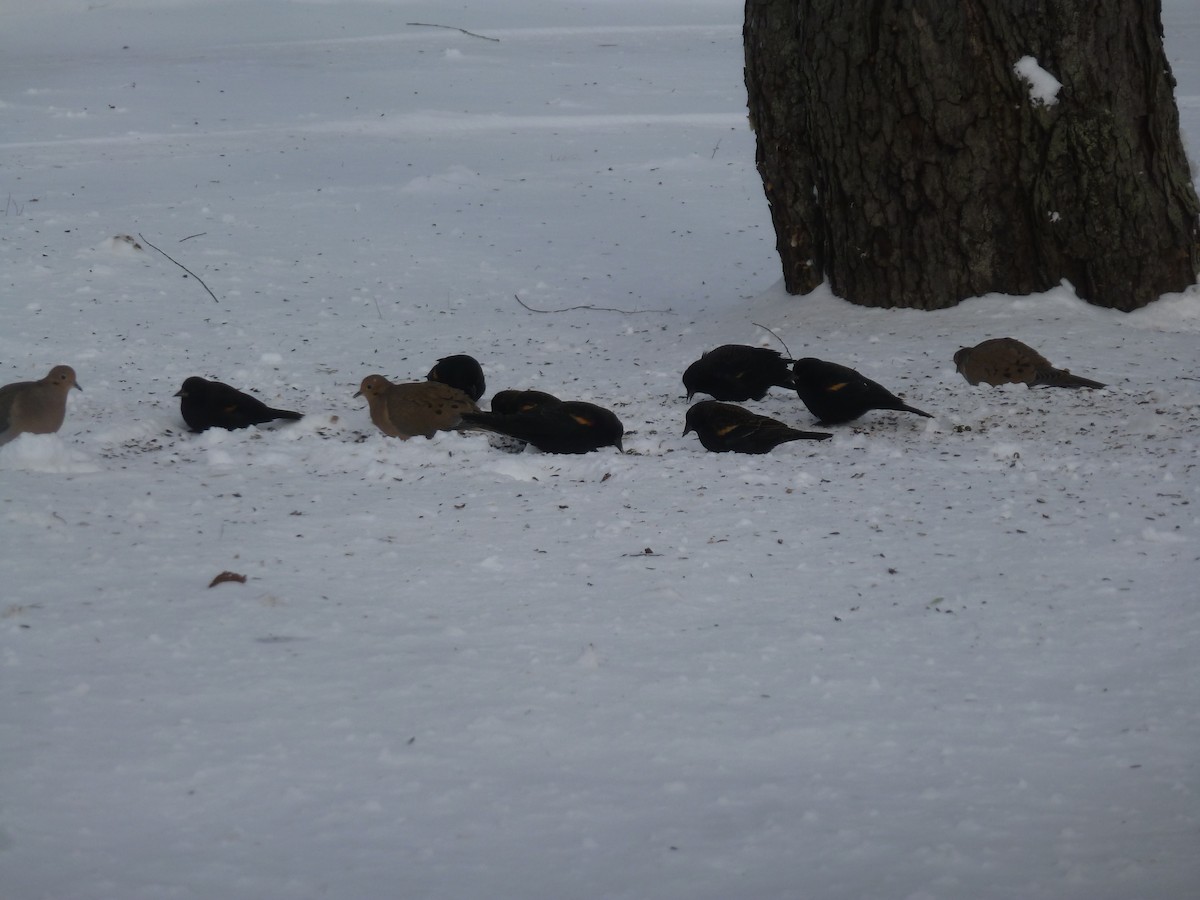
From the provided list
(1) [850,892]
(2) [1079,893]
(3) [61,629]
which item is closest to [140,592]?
(3) [61,629]

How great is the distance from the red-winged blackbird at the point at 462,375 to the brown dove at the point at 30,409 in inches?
65.9

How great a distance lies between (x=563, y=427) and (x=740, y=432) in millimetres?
707

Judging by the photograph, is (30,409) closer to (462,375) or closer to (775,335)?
(462,375)

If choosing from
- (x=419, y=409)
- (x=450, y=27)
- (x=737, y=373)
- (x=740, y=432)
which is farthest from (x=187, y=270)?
(x=450, y=27)

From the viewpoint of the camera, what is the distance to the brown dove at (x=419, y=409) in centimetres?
529

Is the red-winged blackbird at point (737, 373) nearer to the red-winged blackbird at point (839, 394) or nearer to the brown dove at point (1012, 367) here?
the red-winged blackbird at point (839, 394)

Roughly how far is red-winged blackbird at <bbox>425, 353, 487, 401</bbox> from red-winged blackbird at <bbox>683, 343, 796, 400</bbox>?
3.22 feet

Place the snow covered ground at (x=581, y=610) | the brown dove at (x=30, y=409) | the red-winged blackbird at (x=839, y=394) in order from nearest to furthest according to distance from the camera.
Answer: the snow covered ground at (x=581, y=610)
the brown dove at (x=30, y=409)
the red-winged blackbird at (x=839, y=394)

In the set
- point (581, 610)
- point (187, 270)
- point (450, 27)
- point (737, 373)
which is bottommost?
point (581, 610)

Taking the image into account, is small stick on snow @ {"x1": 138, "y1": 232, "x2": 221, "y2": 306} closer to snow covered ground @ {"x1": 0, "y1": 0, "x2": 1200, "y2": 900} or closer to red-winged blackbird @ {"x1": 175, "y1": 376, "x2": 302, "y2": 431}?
snow covered ground @ {"x1": 0, "y1": 0, "x2": 1200, "y2": 900}

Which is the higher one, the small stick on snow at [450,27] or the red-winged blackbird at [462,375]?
the small stick on snow at [450,27]

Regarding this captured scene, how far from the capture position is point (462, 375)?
19.5ft

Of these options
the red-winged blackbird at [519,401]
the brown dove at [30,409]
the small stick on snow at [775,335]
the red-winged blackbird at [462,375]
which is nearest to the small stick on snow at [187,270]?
the red-winged blackbird at [462,375]

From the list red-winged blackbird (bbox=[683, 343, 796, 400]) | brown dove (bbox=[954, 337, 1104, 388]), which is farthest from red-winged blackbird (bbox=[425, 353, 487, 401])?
brown dove (bbox=[954, 337, 1104, 388])
